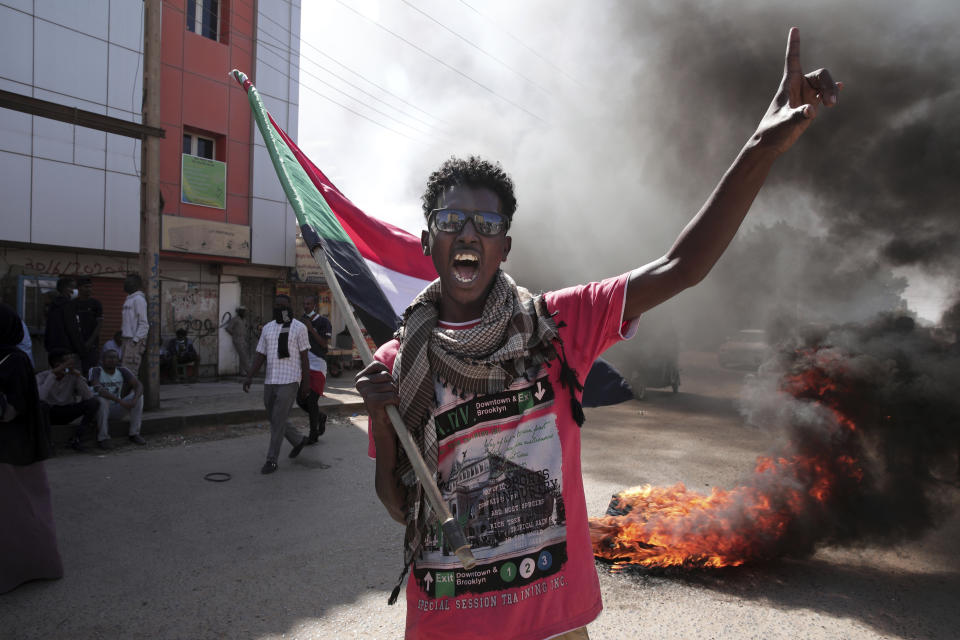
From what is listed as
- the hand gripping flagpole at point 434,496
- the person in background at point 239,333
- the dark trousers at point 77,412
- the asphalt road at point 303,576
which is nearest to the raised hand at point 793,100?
the hand gripping flagpole at point 434,496

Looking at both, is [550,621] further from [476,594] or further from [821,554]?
[821,554]

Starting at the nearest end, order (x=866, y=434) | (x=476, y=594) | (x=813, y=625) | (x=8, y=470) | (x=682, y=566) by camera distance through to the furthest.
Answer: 1. (x=476, y=594)
2. (x=813, y=625)
3. (x=8, y=470)
4. (x=682, y=566)
5. (x=866, y=434)

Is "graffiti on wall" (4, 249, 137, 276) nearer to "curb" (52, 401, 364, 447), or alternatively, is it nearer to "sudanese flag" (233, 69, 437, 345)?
"curb" (52, 401, 364, 447)

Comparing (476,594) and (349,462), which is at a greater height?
(476,594)

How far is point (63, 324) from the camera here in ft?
25.4

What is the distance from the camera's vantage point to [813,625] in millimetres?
3178

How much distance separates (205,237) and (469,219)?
1338 cm

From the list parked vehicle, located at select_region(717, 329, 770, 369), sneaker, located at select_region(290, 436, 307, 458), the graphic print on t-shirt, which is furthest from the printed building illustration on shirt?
parked vehicle, located at select_region(717, 329, 770, 369)

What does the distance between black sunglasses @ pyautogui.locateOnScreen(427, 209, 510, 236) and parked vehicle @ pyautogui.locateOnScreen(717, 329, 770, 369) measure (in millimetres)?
14867

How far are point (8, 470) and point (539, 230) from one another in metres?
18.8

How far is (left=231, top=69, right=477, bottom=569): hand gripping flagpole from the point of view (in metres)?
1.33

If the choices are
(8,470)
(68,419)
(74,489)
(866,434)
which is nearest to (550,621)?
(8,470)

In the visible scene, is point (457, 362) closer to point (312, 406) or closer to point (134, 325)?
point (312, 406)

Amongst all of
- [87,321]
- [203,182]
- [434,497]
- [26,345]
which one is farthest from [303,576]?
[203,182]
